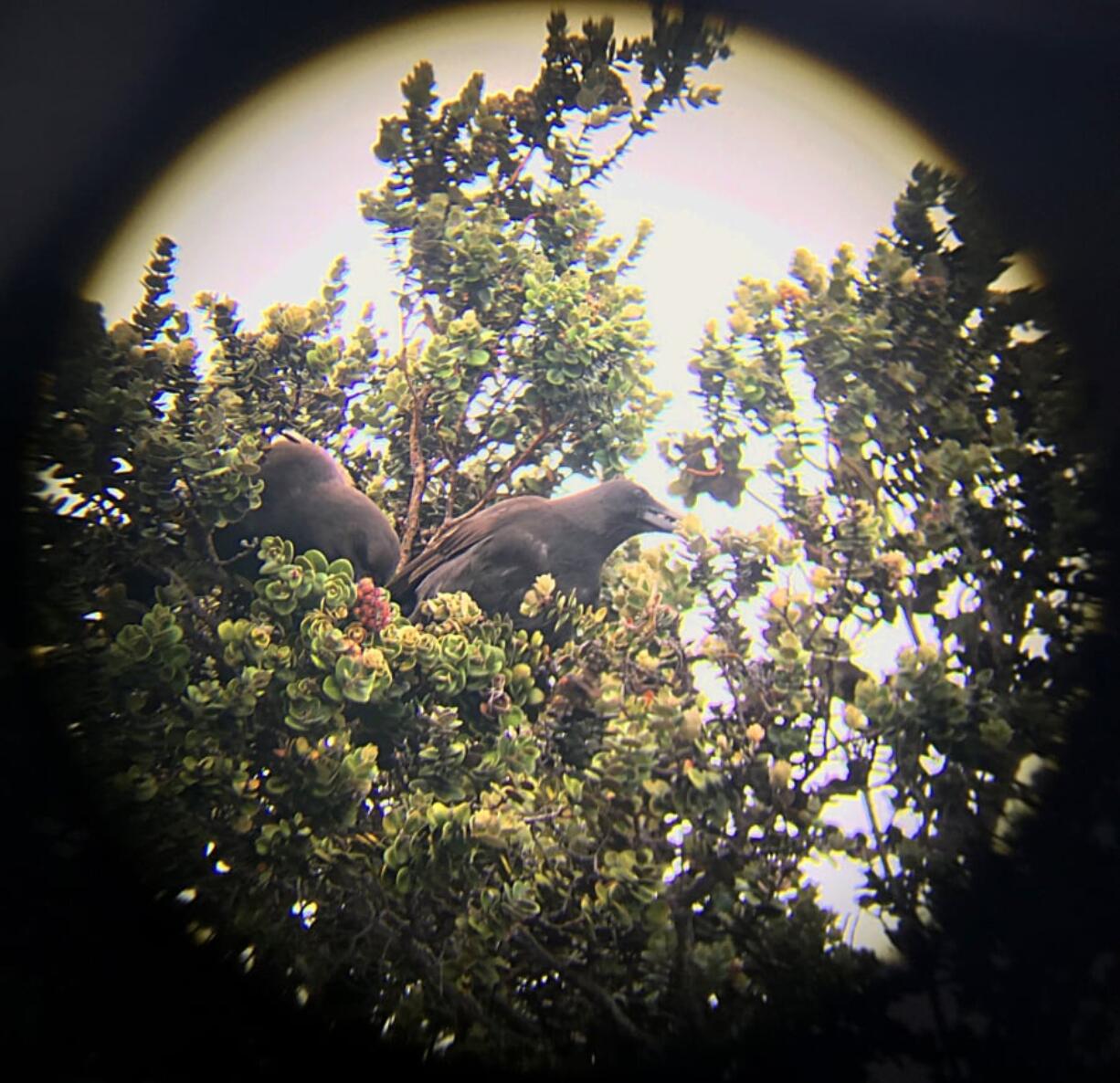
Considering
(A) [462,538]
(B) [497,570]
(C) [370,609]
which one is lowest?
(C) [370,609]

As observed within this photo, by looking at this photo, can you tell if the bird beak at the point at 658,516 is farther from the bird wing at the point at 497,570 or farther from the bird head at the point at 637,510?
the bird wing at the point at 497,570

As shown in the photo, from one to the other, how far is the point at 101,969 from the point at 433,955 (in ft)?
2.15

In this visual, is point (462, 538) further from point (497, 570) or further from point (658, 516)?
point (658, 516)

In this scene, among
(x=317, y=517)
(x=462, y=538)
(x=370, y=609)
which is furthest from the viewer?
(x=462, y=538)

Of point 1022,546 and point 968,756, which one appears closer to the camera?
point 968,756

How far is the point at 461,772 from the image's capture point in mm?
1922

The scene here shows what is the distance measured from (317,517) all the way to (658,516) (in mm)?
911

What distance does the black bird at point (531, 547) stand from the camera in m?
2.15

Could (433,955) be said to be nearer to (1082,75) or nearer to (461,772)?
(461,772)

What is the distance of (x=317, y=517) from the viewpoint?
7.05ft

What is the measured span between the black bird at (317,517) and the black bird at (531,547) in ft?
0.37

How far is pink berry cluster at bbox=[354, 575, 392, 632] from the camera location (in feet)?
6.51

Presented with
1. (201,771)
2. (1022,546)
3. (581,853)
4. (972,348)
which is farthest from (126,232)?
(1022,546)

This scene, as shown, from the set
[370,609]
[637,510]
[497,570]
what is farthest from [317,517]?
[637,510]
